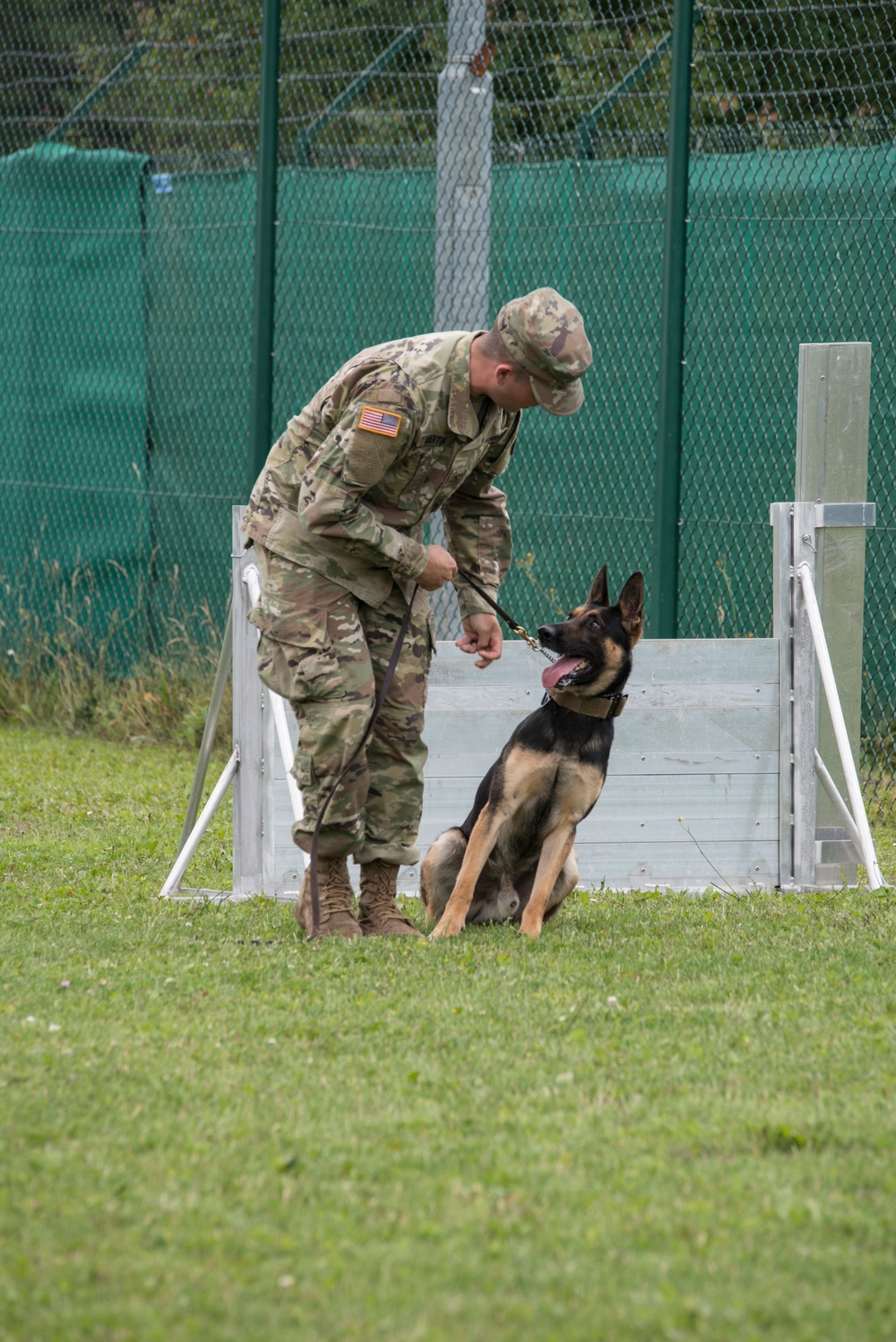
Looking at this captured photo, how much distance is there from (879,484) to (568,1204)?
5.40 m

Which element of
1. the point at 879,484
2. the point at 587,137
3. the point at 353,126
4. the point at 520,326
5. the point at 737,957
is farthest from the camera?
the point at 353,126

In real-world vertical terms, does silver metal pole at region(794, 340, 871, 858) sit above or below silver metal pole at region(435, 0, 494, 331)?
below

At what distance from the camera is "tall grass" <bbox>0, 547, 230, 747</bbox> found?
359 inches

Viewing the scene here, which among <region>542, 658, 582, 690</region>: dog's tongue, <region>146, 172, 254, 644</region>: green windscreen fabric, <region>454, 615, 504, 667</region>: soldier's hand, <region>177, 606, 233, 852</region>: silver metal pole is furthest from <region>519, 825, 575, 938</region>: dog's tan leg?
<region>146, 172, 254, 644</region>: green windscreen fabric

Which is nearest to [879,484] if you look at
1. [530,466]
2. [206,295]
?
[530,466]

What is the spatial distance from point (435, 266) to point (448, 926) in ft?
13.8

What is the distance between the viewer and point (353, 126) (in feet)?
32.7

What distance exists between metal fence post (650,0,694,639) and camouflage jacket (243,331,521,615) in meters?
2.03

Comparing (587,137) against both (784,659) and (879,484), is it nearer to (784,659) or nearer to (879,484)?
(879,484)

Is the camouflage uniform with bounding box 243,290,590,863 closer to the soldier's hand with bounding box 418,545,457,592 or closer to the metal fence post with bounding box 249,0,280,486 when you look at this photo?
the soldier's hand with bounding box 418,545,457,592

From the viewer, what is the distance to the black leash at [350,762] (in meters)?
4.41

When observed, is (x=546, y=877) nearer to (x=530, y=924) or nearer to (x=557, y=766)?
(x=530, y=924)

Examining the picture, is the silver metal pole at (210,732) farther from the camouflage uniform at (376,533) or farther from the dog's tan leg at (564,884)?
the dog's tan leg at (564,884)

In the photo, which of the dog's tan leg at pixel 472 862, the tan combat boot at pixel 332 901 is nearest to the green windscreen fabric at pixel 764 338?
the dog's tan leg at pixel 472 862
